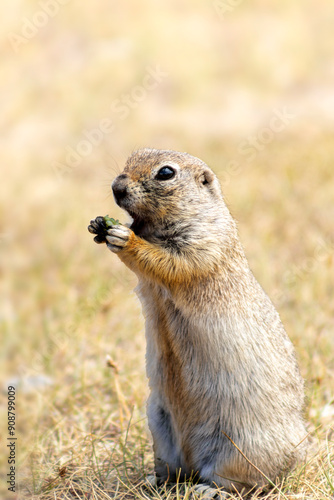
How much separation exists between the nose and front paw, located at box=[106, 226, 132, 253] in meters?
0.26

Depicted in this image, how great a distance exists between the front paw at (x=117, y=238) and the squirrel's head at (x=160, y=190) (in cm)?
25

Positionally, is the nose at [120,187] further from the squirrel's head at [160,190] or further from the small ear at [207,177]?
the small ear at [207,177]

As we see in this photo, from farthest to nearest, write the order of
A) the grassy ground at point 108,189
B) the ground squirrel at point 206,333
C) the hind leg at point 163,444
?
the grassy ground at point 108,189 → the hind leg at point 163,444 → the ground squirrel at point 206,333

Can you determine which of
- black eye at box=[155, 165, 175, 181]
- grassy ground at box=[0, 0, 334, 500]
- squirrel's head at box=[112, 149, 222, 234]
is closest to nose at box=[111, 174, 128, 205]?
squirrel's head at box=[112, 149, 222, 234]

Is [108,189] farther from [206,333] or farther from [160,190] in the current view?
[206,333]

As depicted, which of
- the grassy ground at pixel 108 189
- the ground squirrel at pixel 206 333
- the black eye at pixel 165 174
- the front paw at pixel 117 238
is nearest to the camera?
the front paw at pixel 117 238

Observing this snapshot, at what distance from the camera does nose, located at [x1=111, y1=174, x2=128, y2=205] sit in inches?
133

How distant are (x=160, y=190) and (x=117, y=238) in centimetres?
43

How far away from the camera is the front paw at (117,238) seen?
10.5ft

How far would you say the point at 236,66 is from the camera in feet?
50.2

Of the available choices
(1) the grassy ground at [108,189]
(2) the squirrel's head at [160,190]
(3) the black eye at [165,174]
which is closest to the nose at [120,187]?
(2) the squirrel's head at [160,190]

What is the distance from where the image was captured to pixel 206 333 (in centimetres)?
334

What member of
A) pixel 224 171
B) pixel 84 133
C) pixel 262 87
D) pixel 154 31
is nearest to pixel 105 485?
pixel 224 171

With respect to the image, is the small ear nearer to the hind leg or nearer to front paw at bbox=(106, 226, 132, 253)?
front paw at bbox=(106, 226, 132, 253)
